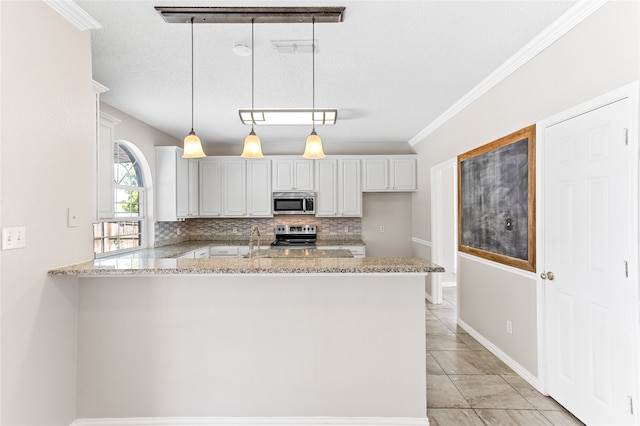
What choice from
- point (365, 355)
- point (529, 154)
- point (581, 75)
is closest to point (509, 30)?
point (581, 75)

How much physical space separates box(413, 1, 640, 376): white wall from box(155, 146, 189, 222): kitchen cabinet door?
368 centimetres

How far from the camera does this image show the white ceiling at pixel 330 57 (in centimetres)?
213

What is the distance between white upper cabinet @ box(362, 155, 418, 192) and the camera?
5.67 metres

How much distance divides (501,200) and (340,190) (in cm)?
290

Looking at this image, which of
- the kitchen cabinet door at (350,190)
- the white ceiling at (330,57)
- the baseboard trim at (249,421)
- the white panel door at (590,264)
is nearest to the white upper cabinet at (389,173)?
the kitchen cabinet door at (350,190)

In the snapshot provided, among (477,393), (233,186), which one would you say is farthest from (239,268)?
(233,186)

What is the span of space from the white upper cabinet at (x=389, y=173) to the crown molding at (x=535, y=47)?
1742 mm

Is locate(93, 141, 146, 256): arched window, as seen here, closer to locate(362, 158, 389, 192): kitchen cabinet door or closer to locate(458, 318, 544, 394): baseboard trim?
locate(362, 158, 389, 192): kitchen cabinet door

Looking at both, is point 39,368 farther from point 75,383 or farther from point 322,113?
point 322,113

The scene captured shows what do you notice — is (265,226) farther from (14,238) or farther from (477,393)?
(14,238)

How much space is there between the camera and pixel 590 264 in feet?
6.85

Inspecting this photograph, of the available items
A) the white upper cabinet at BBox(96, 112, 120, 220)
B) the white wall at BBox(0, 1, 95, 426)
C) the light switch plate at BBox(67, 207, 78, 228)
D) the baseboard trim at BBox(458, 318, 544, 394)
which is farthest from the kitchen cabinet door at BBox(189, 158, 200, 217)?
the baseboard trim at BBox(458, 318, 544, 394)

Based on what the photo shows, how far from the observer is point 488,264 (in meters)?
3.32

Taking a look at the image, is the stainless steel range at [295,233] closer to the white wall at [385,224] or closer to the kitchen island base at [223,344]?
the white wall at [385,224]
